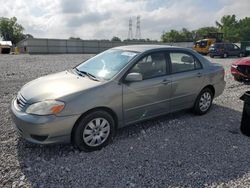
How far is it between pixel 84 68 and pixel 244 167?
313cm

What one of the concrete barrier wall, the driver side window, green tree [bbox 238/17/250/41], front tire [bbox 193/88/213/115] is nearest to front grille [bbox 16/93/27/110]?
the driver side window

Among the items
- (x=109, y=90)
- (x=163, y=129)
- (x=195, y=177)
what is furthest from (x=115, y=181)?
(x=163, y=129)

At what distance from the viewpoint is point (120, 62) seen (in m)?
4.18

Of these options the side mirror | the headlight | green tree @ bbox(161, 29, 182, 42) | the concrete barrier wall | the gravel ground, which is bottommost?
the gravel ground

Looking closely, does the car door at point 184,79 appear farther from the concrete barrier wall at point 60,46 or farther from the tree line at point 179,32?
the tree line at point 179,32

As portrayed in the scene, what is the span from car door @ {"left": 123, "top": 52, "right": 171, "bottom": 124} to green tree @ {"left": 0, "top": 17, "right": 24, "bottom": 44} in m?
82.0

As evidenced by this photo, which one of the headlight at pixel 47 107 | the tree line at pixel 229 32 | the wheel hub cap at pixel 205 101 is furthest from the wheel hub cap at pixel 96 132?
the tree line at pixel 229 32

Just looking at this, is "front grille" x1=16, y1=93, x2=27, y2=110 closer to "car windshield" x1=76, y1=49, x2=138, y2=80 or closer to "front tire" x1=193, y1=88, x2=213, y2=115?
"car windshield" x1=76, y1=49, x2=138, y2=80

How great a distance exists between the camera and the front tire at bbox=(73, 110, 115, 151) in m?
3.50

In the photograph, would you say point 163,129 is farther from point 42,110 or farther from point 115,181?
point 42,110

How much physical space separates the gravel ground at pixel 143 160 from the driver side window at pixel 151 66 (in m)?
1.05

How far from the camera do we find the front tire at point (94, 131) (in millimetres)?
3500

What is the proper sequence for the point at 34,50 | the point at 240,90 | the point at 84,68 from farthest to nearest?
1. the point at 34,50
2. the point at 240,90
3. the point at 84,68

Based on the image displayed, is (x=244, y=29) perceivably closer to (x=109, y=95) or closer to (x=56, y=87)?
(x=109, y=95)
